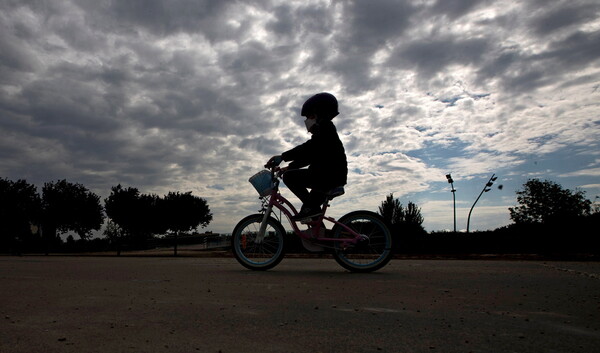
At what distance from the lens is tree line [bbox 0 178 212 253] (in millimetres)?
61031

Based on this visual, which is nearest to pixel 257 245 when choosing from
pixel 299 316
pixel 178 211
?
pixel 299 316

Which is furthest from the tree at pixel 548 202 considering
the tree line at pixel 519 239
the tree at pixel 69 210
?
the tree at pixel 69 210

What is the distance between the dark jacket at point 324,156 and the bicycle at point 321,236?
216 mm

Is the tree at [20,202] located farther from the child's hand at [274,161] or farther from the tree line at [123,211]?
the child's hand at [274,161]

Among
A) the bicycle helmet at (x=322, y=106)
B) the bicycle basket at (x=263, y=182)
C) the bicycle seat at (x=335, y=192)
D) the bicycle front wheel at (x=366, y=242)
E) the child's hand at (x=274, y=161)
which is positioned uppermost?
the bicycle helmet at (x=322, y=106)

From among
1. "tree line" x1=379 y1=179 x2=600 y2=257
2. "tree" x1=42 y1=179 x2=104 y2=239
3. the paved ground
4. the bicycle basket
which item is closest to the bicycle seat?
the bicycle basket

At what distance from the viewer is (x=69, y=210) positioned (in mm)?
69125

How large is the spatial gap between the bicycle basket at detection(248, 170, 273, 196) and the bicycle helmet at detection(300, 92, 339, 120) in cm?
112

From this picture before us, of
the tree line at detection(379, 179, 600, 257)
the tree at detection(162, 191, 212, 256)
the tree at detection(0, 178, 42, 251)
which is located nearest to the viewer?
the tree line at detection(379, 179, 600, 257)

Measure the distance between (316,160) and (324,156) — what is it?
121 mm

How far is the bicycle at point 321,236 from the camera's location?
615cm

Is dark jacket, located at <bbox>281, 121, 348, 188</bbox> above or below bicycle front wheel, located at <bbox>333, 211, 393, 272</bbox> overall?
above

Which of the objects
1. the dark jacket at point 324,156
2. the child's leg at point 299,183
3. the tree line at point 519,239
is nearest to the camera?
the dark jacket at point 324,156

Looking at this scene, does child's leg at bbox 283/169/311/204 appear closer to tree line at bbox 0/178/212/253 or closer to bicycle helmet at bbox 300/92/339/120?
bicycle helmet at bbox 300/92/339/120
